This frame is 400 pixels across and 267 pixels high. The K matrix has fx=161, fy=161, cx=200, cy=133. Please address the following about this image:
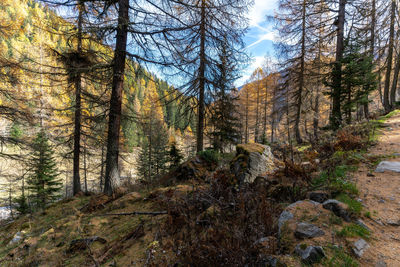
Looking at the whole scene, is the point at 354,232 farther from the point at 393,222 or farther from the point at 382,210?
the point at 382,210

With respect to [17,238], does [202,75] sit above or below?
above

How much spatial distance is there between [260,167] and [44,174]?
62.1ft

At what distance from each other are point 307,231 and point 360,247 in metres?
0.45

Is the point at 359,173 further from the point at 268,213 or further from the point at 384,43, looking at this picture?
the point at 384,43

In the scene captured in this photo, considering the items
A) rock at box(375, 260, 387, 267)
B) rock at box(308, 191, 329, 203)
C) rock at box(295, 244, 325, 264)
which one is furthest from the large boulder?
rock at box(375, 260, 387, 267)

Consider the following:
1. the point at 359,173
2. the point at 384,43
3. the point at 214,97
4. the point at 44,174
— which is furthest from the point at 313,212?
the point at 44,174

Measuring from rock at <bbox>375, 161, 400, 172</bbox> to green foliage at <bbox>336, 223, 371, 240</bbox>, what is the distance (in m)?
2.25

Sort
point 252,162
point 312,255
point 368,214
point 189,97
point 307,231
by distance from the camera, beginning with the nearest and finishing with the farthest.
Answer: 1. point 312,255
2. point 307,231
3. point 368,214
4. point 252,162
5. point 189,97

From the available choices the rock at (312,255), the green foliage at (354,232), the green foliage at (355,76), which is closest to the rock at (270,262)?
the rock at (312,255)

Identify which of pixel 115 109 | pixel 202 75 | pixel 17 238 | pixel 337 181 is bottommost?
pixel 17 238

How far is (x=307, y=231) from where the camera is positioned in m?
1.94

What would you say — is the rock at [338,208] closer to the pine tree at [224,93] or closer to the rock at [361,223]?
the rock at [361,223]

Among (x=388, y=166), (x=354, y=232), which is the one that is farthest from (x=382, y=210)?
(x=388, y=166)

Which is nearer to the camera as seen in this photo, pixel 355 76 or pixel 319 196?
pixel 319 196
